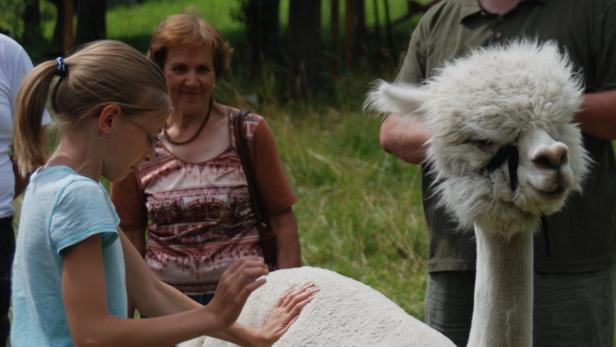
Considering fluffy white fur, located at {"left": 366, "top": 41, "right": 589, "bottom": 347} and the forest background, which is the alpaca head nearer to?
fluffy white fur, located at {"left": 366, "top": 41, "right": 589, "bottom": 347}

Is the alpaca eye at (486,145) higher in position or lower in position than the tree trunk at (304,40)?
lower

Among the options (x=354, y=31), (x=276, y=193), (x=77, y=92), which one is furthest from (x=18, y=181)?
(x=354, y=31)

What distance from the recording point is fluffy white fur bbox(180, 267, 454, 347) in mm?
3260

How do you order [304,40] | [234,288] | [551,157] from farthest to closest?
[304,40] → [551,157] → [234,288]

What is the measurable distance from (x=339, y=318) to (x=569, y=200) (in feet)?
2.59

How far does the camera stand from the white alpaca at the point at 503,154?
281 centimetres

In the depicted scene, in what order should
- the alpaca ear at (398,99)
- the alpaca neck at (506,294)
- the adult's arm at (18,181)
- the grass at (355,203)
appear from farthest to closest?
the grass at (355,203) → the adult's arm at (18,181) → the alpaca ear at (398,99) → the alpaca neck at (506,294)

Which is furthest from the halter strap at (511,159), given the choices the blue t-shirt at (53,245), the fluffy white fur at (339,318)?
the blue t-shirt at (53,245)

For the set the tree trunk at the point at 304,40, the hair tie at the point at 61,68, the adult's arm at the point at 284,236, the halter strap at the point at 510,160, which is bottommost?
the adult's arm at the point at 284,236

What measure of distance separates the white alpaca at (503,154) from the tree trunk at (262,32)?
998 centimetres

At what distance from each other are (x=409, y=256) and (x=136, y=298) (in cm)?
414

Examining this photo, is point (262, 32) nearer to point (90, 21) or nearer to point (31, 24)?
point (90, 21)

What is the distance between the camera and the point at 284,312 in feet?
10.4

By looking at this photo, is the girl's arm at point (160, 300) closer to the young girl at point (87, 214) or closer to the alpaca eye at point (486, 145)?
the young girl at point (87, 214)
